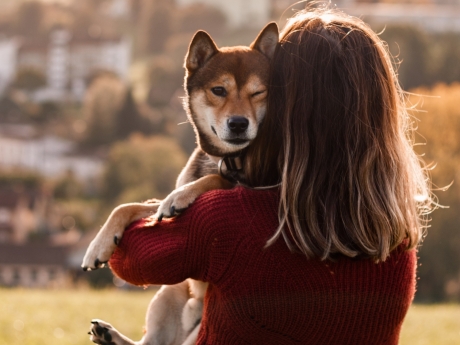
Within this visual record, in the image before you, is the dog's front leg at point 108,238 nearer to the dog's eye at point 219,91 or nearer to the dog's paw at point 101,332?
the dog's paw at point 101,332

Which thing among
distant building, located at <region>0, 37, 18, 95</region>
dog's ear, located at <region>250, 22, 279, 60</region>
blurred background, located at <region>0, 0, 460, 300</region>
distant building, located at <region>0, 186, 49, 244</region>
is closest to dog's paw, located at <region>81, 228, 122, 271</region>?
dog's ear, located at <region>250, 22, 279, 60</region>

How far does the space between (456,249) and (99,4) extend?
64675 millimetres

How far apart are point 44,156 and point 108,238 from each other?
6702 centimetres

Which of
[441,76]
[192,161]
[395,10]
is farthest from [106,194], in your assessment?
[192,161]

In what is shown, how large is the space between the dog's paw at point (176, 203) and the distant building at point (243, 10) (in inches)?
2925

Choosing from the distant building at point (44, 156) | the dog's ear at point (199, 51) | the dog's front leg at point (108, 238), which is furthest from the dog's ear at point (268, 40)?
the distant building at point (44, 156)

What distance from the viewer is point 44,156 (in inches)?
2665

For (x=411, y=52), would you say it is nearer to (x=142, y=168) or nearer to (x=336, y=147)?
(x=142, y=168)

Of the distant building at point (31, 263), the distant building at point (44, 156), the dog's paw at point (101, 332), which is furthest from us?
the distant building at point (44, 156)

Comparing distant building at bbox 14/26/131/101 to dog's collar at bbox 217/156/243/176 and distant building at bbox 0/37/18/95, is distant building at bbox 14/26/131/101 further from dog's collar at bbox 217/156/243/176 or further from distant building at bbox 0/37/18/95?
dog's collar at bbox 217/156/243/176

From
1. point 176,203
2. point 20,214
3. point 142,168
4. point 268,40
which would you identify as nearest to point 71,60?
point 142,168

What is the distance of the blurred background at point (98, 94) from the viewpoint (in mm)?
54344

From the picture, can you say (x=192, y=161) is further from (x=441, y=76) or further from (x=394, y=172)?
(x=441, y=76)

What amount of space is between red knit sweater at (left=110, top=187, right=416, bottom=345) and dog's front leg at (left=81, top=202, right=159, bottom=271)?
1.22 feet
